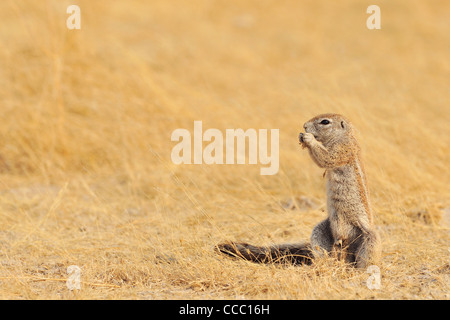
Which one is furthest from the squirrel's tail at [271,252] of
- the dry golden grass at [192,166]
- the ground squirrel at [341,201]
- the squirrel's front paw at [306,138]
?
the squirrel's front paw at [306,138]

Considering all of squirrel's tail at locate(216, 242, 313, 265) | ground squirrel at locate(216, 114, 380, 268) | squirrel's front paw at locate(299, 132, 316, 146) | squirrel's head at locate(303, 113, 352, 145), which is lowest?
squirrel's tail at locate(216, 242, 313, 265)

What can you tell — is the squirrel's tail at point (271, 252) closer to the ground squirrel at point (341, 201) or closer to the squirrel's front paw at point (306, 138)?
the ground squirrel at point (341, 201)

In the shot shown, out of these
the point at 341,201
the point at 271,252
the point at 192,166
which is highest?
the point at 192,166

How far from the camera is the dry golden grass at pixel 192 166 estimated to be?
4.63 m

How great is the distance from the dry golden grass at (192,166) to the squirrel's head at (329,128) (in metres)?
0.90

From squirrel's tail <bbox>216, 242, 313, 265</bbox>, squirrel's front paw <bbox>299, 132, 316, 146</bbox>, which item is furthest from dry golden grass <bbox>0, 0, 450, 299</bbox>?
squirrel's front paw <bbox>299, 132, 316, 146</bbox>

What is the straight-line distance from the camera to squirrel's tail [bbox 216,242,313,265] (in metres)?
4.79

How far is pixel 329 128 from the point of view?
4781 millimetres

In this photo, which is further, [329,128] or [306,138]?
[329,128]

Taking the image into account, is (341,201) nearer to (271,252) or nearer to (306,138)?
(306,138)

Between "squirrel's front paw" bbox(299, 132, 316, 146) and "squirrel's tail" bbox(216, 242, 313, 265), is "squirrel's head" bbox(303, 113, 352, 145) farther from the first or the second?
"squirrel's tail" bbox(216, 242, 313, 265)

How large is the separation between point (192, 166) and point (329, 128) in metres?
2.91

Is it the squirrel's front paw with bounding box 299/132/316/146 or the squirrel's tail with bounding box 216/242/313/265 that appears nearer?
the squirrel's front paw with bounding box 299/132/316/146

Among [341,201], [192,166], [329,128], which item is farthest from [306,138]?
[192,166]
